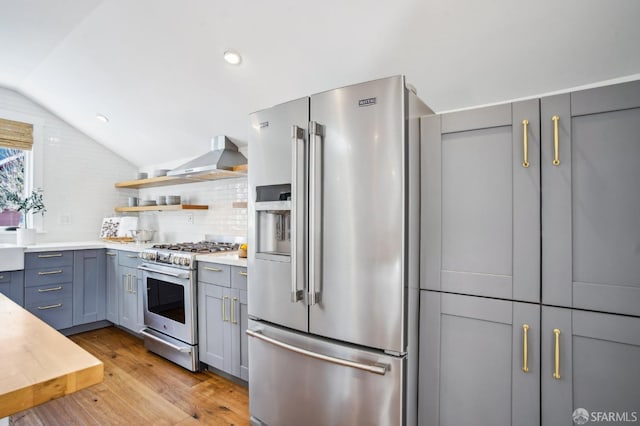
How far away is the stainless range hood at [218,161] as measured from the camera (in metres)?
3.14

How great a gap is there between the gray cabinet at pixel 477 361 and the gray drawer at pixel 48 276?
3.81 m

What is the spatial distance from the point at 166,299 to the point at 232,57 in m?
2.14

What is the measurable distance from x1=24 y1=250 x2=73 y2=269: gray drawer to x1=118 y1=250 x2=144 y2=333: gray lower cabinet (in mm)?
539

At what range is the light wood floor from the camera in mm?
2176

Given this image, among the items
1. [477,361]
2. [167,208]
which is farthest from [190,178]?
[477,361]

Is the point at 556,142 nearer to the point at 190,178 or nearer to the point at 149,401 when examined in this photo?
the point at 149,401

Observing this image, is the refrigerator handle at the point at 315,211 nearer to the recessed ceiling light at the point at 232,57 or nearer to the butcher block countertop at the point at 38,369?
the butcher block countertop at the point at 38,369

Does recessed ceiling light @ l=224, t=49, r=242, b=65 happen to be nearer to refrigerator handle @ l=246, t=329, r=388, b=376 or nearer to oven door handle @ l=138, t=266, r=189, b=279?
oven door handle @ l=138, t=266, r=189, b=279

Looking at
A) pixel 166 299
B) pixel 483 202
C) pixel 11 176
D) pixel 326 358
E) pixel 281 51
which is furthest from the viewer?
pixel 11 176

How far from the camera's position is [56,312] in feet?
11.7

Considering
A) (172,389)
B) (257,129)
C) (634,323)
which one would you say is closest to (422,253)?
(634,323)

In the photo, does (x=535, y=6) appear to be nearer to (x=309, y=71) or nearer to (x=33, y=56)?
(x=309, y=71)

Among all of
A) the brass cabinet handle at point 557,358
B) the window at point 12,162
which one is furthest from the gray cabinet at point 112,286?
the brass cabinet handle at point 557,358

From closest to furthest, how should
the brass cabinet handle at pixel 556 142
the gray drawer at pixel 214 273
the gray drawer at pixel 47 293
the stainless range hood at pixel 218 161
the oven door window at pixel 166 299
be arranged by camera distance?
the brass cabinet handle at pixel 556 142
the gray drawer at pixel 214 273
the oven door window at pixel 166 299
the stainless range hood at pixel 218 161
the gray drawer at pixel 47 293
